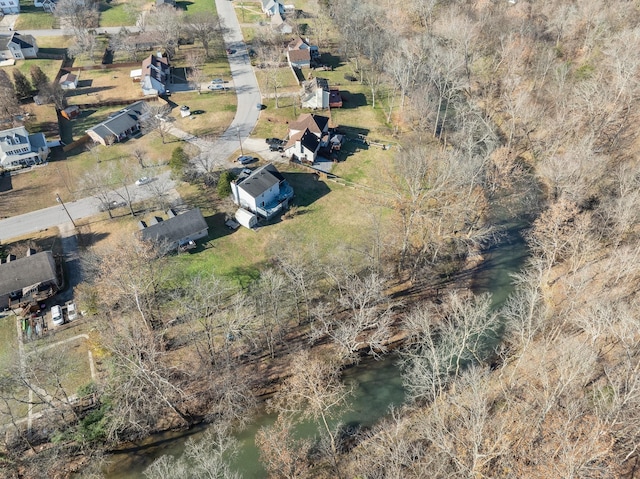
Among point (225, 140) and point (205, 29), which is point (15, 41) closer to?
point (205, 29)

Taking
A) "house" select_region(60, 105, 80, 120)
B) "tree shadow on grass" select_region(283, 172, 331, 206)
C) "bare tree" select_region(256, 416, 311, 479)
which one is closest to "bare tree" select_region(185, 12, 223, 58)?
"house" select_region(60, 105, 80, 120)

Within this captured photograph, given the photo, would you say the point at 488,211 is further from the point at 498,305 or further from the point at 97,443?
the point at 97,443

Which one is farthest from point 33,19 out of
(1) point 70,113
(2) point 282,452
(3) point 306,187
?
(2) point 282,452

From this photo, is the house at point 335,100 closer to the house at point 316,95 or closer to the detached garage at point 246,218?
the house at point 316,95

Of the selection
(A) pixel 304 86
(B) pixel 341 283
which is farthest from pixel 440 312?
(A) pixel 304 86

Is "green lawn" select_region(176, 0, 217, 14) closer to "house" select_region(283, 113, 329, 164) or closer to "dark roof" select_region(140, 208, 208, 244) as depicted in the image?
"house" select_region(283, 113, 329, 164)
